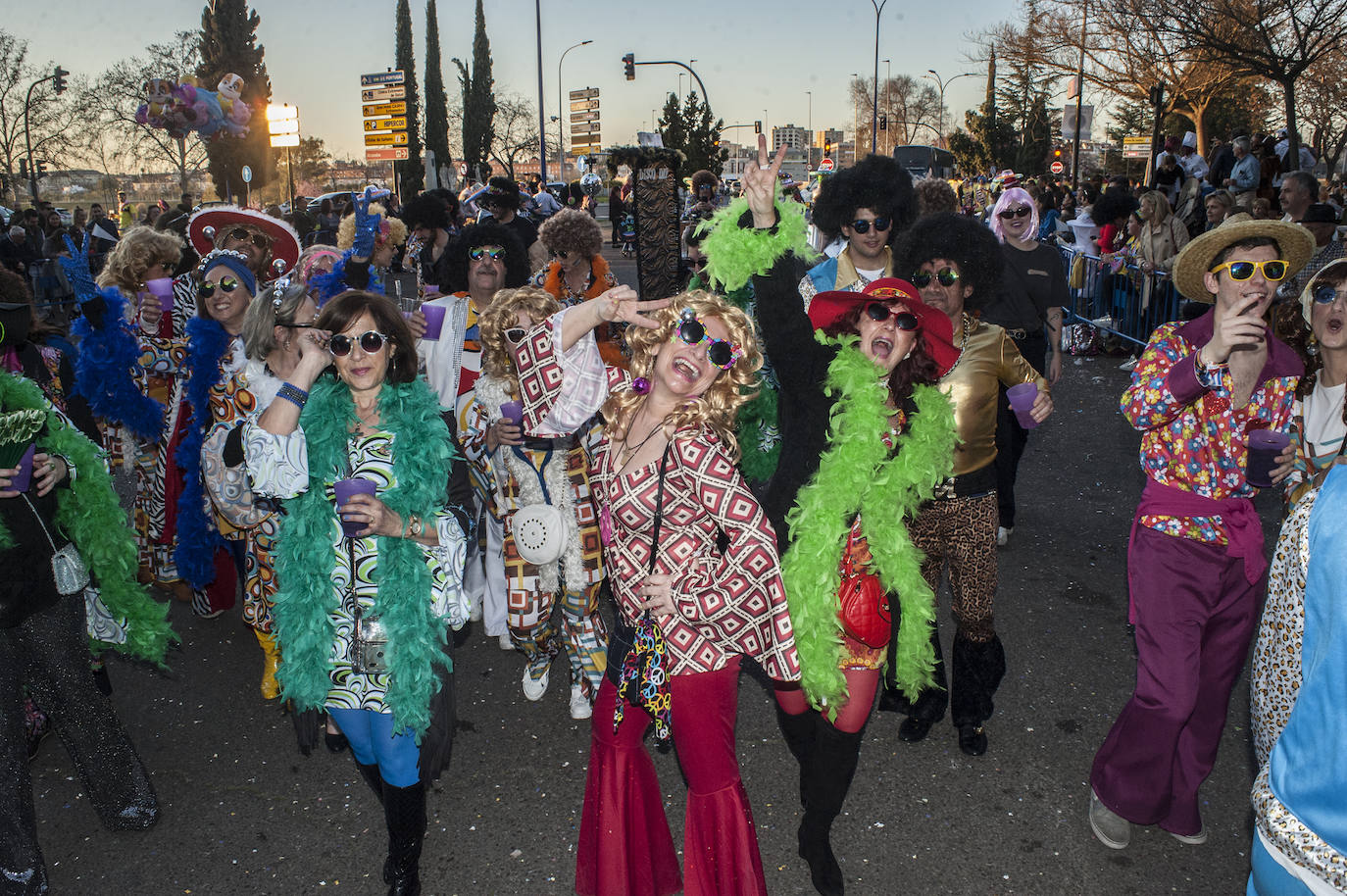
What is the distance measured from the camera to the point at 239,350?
414cm

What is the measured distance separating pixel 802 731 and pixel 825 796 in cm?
21

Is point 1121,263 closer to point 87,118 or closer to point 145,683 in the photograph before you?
point 145,683

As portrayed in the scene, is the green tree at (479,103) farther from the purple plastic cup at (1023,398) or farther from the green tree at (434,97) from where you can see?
the purple plastic cup at (1023,398)

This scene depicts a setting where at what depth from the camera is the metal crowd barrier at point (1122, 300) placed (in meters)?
10.3

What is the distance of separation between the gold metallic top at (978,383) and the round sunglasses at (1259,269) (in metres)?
0.87

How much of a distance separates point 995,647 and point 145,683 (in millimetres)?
3919

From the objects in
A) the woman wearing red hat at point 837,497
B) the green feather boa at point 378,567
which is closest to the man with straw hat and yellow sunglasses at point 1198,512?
the woman wearing red hat at point 837,497

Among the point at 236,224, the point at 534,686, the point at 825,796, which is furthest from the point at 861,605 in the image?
the point at 236,224

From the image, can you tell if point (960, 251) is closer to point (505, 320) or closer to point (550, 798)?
point (505, 320)

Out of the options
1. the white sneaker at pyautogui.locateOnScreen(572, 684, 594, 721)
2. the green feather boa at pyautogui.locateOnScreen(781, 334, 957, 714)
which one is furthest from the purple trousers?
the white sneaker at pyautogui.locateOnScreen(572, 684, 594, 721)

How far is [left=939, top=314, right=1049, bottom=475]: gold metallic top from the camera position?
3.57 metres

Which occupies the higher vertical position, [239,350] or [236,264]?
[236,264]

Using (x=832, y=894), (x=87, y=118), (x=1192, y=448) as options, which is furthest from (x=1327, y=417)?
(x=87, y=118)

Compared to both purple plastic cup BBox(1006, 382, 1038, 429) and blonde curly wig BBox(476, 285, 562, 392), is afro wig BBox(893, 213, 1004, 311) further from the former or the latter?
blonde curly wig BBox(476, 285, 562, 392)
